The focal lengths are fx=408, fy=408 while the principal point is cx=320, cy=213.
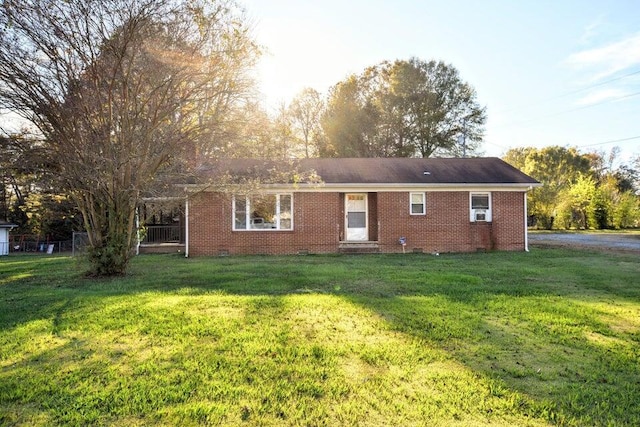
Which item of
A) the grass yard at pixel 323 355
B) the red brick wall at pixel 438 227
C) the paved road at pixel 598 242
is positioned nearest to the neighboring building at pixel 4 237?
the grass yard at pixel 323 355

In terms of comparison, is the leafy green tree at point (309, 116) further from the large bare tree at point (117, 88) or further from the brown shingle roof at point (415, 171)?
the large bare tree at point (117, 88)

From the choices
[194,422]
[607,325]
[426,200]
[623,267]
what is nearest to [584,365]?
[607,325]

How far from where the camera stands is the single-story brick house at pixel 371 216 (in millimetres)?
15391

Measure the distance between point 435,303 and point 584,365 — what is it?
8.43 feet

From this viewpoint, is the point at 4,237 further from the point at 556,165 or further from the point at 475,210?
the point at 556,165

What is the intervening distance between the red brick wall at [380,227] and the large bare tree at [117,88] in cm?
560

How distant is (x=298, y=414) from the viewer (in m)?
3.03

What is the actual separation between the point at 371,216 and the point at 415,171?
281 centimetres

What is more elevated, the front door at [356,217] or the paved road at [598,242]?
the front door at [356,217]

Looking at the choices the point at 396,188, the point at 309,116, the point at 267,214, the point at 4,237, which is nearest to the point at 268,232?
the point at 267,214

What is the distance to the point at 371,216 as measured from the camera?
1655 cm

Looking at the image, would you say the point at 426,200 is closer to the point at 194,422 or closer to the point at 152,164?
the point at 152,164

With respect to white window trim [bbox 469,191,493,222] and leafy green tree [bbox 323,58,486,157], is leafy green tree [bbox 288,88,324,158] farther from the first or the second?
white window trim [bbox 469,191,493,222]

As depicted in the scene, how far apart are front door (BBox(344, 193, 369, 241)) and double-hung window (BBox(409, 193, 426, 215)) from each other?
73.7 inches
